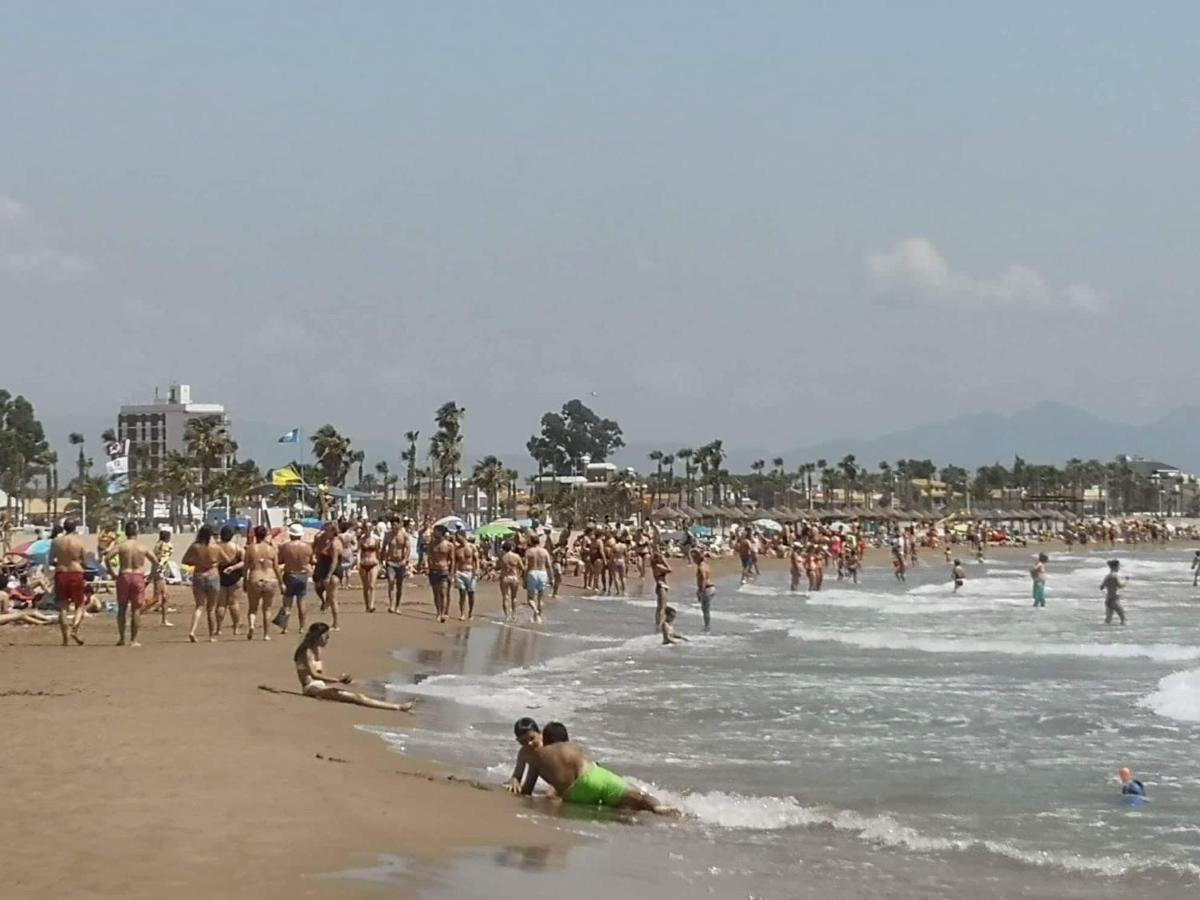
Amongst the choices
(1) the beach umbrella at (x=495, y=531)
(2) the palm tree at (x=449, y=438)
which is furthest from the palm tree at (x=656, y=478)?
(1) the beach umbrella at (x=495, y=531)

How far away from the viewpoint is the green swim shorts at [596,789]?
29.2 ft

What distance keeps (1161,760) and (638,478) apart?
110953mm

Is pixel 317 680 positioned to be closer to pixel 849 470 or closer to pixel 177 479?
pixel 177 479

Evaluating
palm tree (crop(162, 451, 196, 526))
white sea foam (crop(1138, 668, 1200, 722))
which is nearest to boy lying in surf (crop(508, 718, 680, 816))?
white sea foam (crop(1138, 668, 1200, 722))

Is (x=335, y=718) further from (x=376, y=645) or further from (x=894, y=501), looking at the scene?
(x=894, y=501)

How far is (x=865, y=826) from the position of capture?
8.84 m

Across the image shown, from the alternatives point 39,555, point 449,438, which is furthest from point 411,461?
point 39,555

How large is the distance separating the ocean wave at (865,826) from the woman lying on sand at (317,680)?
3.82 meters

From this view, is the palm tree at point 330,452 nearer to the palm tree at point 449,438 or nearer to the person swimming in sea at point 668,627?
the palm tree at point 449,438

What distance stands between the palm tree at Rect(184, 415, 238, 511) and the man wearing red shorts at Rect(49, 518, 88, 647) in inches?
2531

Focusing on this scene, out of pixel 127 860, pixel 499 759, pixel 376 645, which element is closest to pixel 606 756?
pixel 499 759

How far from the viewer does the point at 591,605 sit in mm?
31547

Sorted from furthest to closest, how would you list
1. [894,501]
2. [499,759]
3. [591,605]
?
[894,501]
[591,605]
[499,759]

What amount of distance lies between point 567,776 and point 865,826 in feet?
6.14
